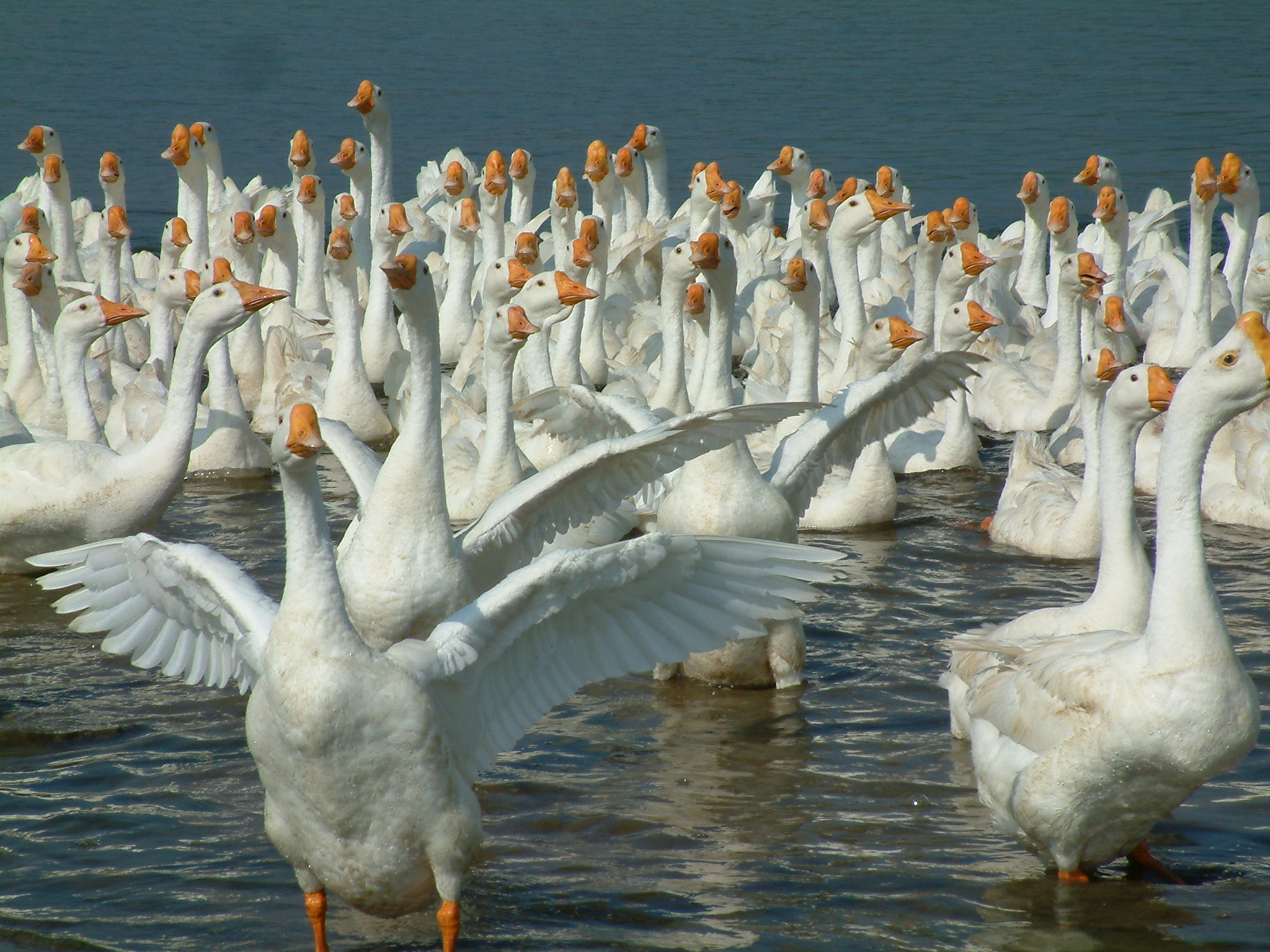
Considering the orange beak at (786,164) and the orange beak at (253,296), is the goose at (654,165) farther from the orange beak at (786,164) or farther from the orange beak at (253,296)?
the orange beak at (253,296)

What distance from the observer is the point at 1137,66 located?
38719 millimetres

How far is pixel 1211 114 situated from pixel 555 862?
2908 cm

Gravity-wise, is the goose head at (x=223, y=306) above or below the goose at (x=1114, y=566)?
above

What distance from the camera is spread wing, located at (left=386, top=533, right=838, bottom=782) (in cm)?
503

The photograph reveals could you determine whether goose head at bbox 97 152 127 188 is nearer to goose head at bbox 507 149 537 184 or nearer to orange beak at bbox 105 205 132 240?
orange beak at bbox 105 205 132 240

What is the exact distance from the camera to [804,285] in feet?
→ 29.2

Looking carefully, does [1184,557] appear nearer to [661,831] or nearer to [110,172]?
[661,831]

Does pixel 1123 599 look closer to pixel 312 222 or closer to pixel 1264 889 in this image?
pixel 1264 889

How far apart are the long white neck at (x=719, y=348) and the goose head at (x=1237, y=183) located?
6.61m

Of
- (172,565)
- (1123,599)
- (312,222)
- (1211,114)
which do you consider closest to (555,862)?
(172,565)

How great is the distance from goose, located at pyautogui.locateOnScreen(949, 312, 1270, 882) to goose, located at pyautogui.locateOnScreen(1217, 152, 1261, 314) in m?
8.86

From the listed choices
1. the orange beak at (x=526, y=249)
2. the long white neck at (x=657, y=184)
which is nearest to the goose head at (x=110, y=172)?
the orange beak at (x=526, y=249)

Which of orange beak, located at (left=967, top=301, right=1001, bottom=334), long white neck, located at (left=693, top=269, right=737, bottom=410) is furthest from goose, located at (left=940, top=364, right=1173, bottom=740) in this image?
orange beak, located at (left=967, top=301, right=1001, bottom=334)

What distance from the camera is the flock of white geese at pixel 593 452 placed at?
4.91m
